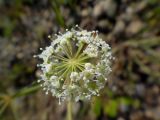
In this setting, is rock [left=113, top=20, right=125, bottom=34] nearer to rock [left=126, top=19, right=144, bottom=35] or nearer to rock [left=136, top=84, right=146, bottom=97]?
rock [left=126, top=19, right=144, bottom=35]

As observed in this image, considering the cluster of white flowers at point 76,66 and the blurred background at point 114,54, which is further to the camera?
the blurred background at point 114,54

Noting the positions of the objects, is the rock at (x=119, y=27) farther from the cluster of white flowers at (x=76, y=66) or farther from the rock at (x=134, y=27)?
the cluster of white flowers at (x=76, y=66)

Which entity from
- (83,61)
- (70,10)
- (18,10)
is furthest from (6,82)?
(83,61)

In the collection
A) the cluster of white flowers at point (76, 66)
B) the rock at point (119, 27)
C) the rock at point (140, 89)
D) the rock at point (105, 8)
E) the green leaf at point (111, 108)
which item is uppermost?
the rock at point (105, 8)

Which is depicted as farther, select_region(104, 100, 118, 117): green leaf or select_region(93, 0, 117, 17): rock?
select_region(93, 0, 117, 17): rock

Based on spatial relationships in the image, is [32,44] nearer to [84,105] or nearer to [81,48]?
[84,105]

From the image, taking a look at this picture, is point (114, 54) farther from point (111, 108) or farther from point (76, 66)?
point (76, 66)

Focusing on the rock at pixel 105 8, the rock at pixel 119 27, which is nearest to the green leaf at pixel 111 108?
the rock at pixel 119 27

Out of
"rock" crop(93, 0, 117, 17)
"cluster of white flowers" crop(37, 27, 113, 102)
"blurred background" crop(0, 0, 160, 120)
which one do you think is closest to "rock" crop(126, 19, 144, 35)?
"blurred background" crop(0, 0, 160, 120)
